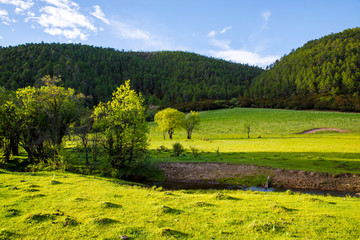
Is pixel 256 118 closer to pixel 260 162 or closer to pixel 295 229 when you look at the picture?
pixel 260 162

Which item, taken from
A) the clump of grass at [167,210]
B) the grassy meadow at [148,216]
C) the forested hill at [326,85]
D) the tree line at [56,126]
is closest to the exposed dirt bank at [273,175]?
the tree line at [56,126]

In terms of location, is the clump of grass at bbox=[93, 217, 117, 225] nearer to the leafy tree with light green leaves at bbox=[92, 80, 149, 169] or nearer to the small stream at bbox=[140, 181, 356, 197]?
the small stream at bbox=[140, 181, 356, 197]

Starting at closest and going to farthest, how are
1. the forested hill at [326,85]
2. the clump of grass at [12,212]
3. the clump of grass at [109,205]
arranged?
the clump of grass at [12,212] → the clump of grass at [109,205] → the forested hill at [326,85]

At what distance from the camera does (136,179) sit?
31.9m

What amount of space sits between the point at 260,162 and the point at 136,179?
20883 mm

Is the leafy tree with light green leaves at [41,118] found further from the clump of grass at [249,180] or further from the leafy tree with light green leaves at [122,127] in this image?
the clump of grass at [249,180]

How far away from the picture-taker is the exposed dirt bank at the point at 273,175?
25.8 m

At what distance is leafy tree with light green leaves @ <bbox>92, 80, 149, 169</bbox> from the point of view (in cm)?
3005

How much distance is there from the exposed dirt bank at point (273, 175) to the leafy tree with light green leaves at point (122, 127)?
703 cm

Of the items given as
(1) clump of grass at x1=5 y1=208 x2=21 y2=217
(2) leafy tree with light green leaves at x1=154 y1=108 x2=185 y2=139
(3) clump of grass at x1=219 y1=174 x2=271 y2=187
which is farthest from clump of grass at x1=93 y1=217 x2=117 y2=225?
(2) leafy tree with light green leaves at x1=154 y1=108 x2=185 y2=139

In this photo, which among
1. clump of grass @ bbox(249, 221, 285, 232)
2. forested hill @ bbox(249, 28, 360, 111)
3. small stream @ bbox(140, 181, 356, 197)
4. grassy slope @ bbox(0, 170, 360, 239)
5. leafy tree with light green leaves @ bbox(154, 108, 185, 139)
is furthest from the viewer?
forested hill @ bbox(249, 28, 360, 111)

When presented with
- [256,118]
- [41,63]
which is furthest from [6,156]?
[41,63]

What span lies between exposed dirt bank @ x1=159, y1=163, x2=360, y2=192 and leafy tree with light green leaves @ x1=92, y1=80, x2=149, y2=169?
703 cm

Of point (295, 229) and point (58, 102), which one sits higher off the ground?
point (58, 102)
